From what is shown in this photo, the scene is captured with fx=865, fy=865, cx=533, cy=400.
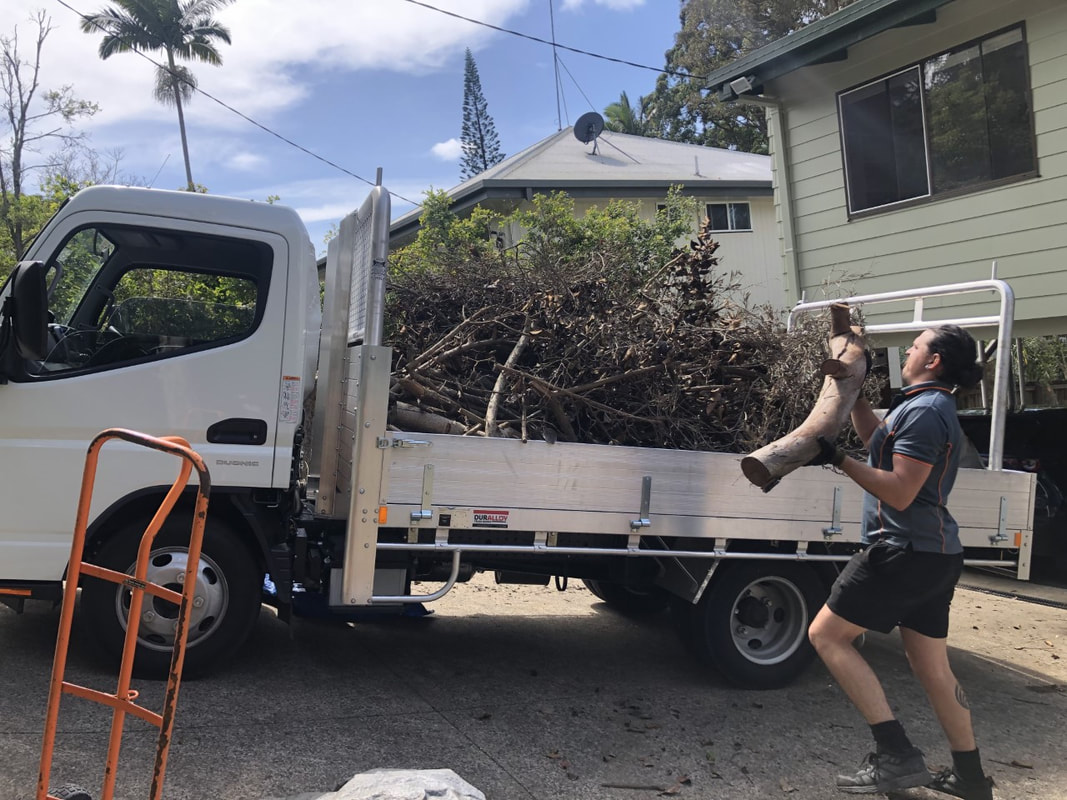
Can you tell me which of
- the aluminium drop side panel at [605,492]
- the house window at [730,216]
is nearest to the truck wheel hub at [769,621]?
the aluminium drop side panel at [605,492]

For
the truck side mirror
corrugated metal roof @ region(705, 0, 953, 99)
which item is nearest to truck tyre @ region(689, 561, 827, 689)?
the truck side mirror

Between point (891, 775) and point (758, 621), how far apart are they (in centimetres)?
151

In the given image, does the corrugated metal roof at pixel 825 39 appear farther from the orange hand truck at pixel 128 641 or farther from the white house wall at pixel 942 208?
the orange hand truck at pixel 128 641

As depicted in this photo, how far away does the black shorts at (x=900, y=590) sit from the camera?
3.74 meters

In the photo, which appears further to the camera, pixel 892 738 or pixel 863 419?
pixel 863 419

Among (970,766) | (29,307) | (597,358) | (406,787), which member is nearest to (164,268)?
(29,307)

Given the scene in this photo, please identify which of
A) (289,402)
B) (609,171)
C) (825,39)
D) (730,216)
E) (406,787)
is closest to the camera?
(406,787)

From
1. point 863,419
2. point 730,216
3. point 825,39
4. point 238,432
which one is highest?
point 730,216

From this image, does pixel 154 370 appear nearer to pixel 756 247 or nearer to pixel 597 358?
pixel 597 358

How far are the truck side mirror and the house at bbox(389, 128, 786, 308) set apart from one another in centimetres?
1151

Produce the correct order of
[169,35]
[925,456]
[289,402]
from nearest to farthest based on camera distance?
[925,456], [289,402], [169,35]

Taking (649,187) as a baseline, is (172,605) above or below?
below

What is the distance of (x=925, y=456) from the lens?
3.58m

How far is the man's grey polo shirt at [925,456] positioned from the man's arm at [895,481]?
5 cm
